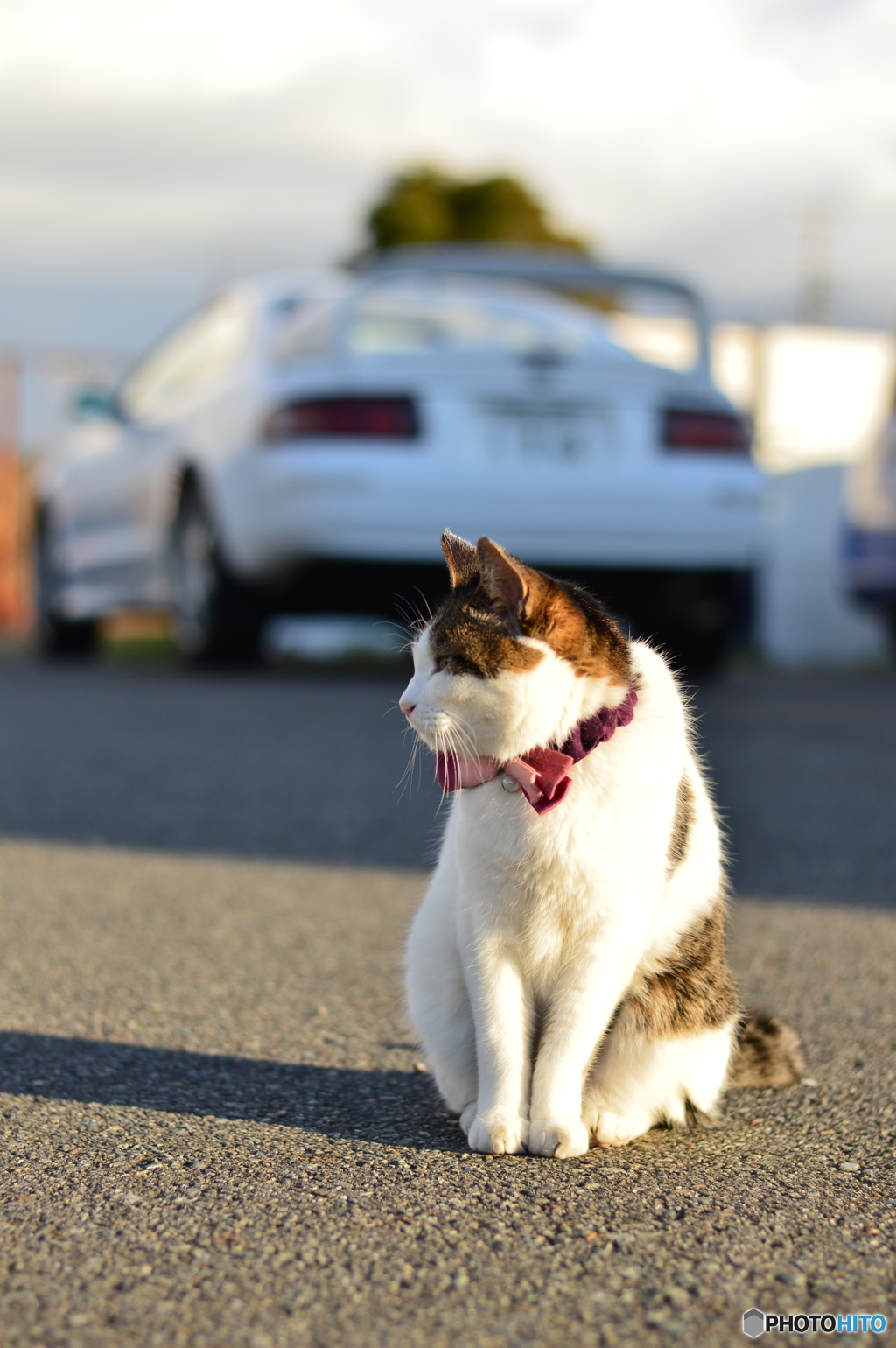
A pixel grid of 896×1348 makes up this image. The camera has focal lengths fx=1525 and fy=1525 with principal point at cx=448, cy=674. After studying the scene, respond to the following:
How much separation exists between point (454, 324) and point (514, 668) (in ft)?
17.2

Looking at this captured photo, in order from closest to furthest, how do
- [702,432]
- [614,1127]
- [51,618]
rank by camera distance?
[614,1127]
[702,432]
[51,618]

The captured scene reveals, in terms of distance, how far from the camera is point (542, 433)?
6.64 m

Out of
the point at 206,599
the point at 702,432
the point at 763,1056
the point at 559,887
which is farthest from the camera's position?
the point at 206,599

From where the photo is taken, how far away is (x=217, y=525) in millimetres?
6895

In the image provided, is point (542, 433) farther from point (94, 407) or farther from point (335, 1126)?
point (335, 1126)

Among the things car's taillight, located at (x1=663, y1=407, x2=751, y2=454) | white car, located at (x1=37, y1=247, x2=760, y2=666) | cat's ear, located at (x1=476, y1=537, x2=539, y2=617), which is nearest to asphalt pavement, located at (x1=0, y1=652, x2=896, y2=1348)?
cat's ear, located at (x1=476, y1=537, x2=539, y2=617)

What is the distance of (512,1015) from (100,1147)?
570 mm

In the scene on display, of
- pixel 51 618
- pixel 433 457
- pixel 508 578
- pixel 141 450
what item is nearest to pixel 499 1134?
pixel 508 578

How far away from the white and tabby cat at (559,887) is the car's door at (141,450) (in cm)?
533

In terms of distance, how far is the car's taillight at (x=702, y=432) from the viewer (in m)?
6.80

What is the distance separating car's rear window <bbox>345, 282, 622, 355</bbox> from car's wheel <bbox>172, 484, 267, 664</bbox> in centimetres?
116

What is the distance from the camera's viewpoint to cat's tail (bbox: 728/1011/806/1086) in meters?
2.35

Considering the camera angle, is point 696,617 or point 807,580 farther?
point 807,580

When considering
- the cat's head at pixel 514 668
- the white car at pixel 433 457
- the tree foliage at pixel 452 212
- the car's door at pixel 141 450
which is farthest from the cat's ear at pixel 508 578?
the tree foliage at pixel 452 212
